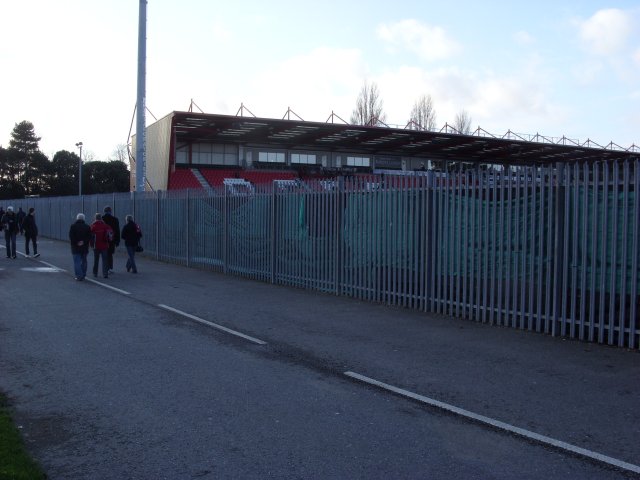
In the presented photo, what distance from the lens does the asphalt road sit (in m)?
4.50

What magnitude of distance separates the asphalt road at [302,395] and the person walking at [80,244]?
4.22 metres

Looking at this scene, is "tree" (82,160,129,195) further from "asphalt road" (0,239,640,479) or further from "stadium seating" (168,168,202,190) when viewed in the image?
"asphalt road" (0,239,640,479)

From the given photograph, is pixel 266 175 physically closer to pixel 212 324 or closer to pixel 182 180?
pixel 182 180

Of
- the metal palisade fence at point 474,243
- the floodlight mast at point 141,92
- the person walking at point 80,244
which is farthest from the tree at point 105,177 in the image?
the metal palisade fence at point 474,243

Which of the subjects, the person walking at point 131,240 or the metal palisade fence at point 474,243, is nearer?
the metal palisade fence at point 474,243

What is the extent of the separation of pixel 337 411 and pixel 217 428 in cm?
111

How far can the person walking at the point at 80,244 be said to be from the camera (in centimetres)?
1486

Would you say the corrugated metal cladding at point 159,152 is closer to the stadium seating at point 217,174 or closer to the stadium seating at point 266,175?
the stadium seating at point 217,174

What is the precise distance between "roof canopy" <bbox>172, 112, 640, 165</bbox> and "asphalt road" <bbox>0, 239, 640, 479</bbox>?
29.6m

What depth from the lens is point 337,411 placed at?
5.60m

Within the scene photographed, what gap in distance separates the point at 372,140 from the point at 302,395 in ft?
135

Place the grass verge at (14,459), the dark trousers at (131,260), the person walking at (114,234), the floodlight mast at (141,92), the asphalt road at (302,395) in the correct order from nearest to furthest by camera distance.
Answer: the grass verge at (14,459) → the asphalt road at (302,395) → the person walking at (114,234) → the dark trousers at (131,260) → the floodlight mast at (141,92)

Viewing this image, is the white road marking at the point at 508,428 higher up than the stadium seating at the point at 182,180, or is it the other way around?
the stadium seating at the point at 182,180

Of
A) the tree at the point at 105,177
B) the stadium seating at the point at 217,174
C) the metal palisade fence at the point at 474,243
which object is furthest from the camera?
the tree at the point at 105,177
